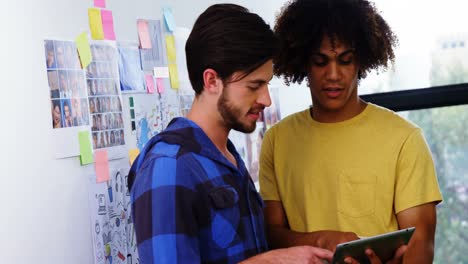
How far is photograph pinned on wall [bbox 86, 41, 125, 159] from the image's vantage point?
6.46 ft

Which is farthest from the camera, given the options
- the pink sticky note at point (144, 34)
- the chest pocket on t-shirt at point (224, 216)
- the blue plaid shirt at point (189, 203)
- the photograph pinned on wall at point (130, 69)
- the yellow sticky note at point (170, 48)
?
the yellow sticky note at point (170, 48)

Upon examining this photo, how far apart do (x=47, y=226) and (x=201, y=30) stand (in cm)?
60

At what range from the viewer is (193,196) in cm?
151

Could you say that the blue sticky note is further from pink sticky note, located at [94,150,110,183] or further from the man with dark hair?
the man with dark hair

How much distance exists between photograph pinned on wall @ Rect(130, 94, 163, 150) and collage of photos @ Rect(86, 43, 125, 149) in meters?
0.09

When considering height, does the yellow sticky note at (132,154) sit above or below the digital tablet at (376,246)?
above

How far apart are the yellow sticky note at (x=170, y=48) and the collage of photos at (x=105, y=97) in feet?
1.13

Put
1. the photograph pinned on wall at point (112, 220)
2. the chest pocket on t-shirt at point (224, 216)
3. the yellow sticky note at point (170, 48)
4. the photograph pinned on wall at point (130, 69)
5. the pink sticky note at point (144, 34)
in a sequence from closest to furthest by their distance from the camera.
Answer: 1. the chest pocket on t-shirt at point (224, 216)
2. the photograph pinned on wall at point (112, 220)
3. the photograph pinned on wall at point (130, 69)
4. the pink sticky note at point (144, 34)
5. the yellow sticky note at point (170, 48)

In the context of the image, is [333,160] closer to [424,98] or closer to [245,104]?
[245,104]

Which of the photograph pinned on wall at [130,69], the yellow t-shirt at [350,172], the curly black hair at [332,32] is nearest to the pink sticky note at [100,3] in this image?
the photograph pinned on wall at [130,69]

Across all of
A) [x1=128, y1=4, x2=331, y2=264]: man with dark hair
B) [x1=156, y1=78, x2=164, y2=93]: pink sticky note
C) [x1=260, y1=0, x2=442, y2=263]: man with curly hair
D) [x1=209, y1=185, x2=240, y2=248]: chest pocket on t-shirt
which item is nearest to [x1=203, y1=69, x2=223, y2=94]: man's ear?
[x1=128, y1=4, x2=331, y2=264]: man with dark hair

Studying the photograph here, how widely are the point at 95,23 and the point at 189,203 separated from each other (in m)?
0.72

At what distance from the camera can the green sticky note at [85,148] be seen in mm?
1911

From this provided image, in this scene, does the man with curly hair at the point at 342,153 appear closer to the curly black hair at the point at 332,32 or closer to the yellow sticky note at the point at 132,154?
the curly black hair at the point at 332,32
